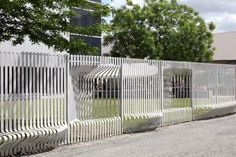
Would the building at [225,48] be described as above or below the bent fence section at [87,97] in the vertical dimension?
above

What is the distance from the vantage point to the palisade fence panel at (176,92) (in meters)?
17.1

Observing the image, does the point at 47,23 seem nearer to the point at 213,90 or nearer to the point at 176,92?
the point at 176,92

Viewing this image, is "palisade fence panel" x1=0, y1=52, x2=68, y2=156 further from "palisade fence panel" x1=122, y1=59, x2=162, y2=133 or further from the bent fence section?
"palisade fence panel" x1=122, y1=59, x2=162, y2=133

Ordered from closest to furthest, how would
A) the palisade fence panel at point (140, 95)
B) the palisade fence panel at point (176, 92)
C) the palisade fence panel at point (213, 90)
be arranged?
the palisade fence panel at point (140, 95) → the palisade fence panel at point (176, 92) → the palisade fence panel at point (213, 90)

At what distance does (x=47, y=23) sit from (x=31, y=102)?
4.64 meters

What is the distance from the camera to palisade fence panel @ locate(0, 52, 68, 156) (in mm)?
10148

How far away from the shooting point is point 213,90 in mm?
20844

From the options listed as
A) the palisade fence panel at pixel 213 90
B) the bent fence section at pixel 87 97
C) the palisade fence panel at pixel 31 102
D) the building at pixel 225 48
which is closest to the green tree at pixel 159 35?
the building at pixel 225 48

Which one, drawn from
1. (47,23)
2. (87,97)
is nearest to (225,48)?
(47,23)

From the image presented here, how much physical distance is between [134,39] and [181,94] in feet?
77.1

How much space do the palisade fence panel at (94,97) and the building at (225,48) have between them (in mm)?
44206

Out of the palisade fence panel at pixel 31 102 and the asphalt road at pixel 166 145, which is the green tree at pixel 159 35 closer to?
the asphalt road at pixel 166 145

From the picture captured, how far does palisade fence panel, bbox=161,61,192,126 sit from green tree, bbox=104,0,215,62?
70.3ft

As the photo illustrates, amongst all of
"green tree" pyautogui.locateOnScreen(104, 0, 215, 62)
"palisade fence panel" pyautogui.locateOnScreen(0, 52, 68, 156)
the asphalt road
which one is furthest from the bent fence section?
"green tree" pyautogui.locateOnScreen(104, 0, 215, 62)
